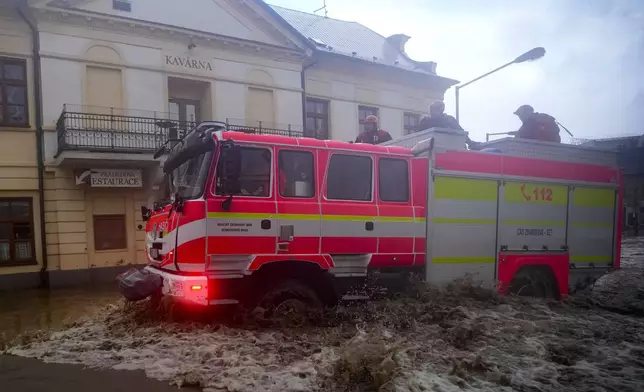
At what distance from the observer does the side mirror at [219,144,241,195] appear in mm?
5594

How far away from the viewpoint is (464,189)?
7465 mm

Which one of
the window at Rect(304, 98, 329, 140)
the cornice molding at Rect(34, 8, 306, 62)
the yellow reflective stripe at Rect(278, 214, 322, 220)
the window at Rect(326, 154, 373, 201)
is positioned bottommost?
the yellow reflective stripe at Rect(278, 214, 322, 220)

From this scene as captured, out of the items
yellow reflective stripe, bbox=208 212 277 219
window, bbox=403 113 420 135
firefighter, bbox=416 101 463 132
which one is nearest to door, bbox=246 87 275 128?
window, bbox=403 113 420 135

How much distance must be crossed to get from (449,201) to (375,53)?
18.0 metres

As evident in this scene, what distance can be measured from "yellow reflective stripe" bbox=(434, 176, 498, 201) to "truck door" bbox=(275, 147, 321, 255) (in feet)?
6.85

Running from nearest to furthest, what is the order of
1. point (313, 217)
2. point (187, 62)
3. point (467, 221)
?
point (313, 217) → point (467, 221) → point (187, 62)

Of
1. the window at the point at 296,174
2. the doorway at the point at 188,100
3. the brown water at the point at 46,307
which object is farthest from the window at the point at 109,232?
the window at the point at 296,174

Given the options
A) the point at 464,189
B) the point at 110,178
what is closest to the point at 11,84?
the point at 110,178

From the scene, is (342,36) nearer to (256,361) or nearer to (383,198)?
(383,198)

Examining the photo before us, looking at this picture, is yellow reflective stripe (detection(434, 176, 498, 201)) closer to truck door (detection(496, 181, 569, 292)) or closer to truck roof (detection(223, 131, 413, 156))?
truck door (detection(496, 181, 569, 292))

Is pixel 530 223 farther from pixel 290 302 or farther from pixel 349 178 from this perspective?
pixel 290 302

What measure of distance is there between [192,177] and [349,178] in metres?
2.16

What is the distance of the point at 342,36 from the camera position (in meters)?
24.0

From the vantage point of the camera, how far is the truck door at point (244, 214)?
5.68 metres
